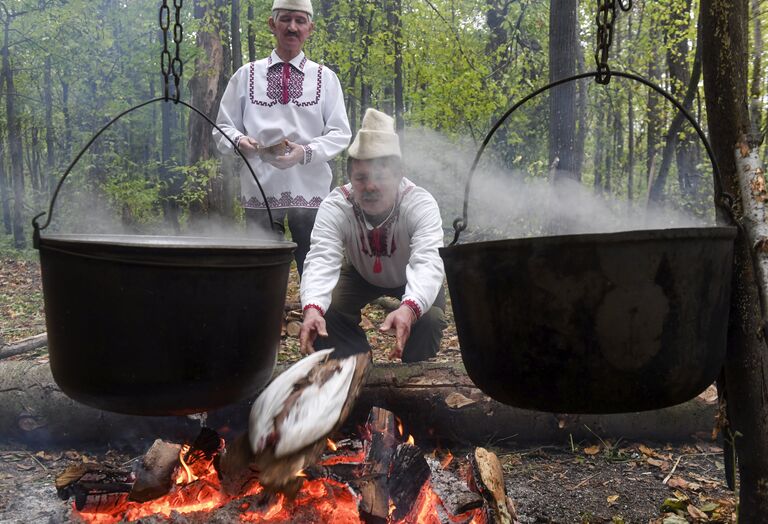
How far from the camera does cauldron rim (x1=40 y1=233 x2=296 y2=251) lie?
177 centimetres

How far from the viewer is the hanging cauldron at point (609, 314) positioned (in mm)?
1555

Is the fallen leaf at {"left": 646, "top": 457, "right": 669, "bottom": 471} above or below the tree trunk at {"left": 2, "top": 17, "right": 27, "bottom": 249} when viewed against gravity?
below

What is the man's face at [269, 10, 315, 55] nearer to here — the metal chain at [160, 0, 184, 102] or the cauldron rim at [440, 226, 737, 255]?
the metal chain at [160, 0, 184, 102]

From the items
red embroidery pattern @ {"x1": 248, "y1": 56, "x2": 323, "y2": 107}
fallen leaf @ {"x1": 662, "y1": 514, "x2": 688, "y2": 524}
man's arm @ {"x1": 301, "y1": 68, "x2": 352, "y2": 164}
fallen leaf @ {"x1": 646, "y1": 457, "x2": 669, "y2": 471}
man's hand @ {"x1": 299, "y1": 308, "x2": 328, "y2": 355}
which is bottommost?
fallen leaf @ {"x1": 646, "y1": 457, "x2": 669, "y2": 471}

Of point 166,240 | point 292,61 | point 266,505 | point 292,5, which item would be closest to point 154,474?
point 266,505

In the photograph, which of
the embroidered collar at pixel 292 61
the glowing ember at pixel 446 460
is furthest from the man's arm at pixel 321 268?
the embroidered collar at pixel 292 61

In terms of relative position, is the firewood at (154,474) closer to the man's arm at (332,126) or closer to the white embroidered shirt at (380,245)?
the white embroidered shirt at (380,245)

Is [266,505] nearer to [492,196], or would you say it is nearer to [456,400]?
[456,400]

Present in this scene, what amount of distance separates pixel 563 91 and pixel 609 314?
546cm

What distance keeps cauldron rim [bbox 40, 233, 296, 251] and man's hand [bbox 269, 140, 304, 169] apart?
1.11 m

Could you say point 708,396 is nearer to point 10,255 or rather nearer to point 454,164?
point 454,164

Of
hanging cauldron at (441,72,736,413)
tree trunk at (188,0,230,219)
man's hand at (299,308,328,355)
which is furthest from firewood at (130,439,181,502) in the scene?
tree trunk at (188,0,230,219)

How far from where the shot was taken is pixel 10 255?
1181cm

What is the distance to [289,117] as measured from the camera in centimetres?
398
